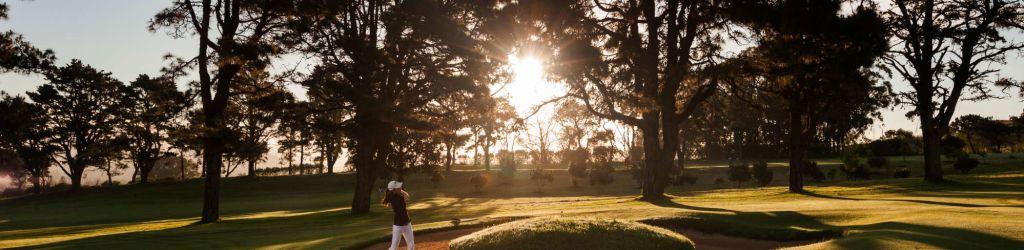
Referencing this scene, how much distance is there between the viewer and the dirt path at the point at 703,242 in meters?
14.9

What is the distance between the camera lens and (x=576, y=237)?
1174 centimetres

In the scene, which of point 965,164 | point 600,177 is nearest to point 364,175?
point 600,177

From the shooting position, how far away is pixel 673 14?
31031 mm

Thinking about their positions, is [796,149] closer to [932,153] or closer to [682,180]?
[932,153]

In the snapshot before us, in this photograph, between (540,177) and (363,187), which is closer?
(363,187)

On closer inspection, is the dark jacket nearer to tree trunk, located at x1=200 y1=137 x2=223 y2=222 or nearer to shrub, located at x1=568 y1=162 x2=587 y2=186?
tree trunk, located at x1=200 y1=137 x2=223 y2=222

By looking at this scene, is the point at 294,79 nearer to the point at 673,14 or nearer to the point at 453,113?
the point at 453,113

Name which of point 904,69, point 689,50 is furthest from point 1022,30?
point 689,50

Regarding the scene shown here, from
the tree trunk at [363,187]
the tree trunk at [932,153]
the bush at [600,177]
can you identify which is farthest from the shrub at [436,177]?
the tree trunk at [932,153]

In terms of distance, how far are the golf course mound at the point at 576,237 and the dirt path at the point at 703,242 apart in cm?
326

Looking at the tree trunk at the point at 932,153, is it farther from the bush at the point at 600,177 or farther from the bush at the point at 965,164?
the bush at the point at 600,177

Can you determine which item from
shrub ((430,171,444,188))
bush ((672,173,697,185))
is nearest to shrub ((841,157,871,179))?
bush ((672,173,697,185))

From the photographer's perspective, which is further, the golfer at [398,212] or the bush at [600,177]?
the bush at [600,177]

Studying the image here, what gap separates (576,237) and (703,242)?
5.79m
